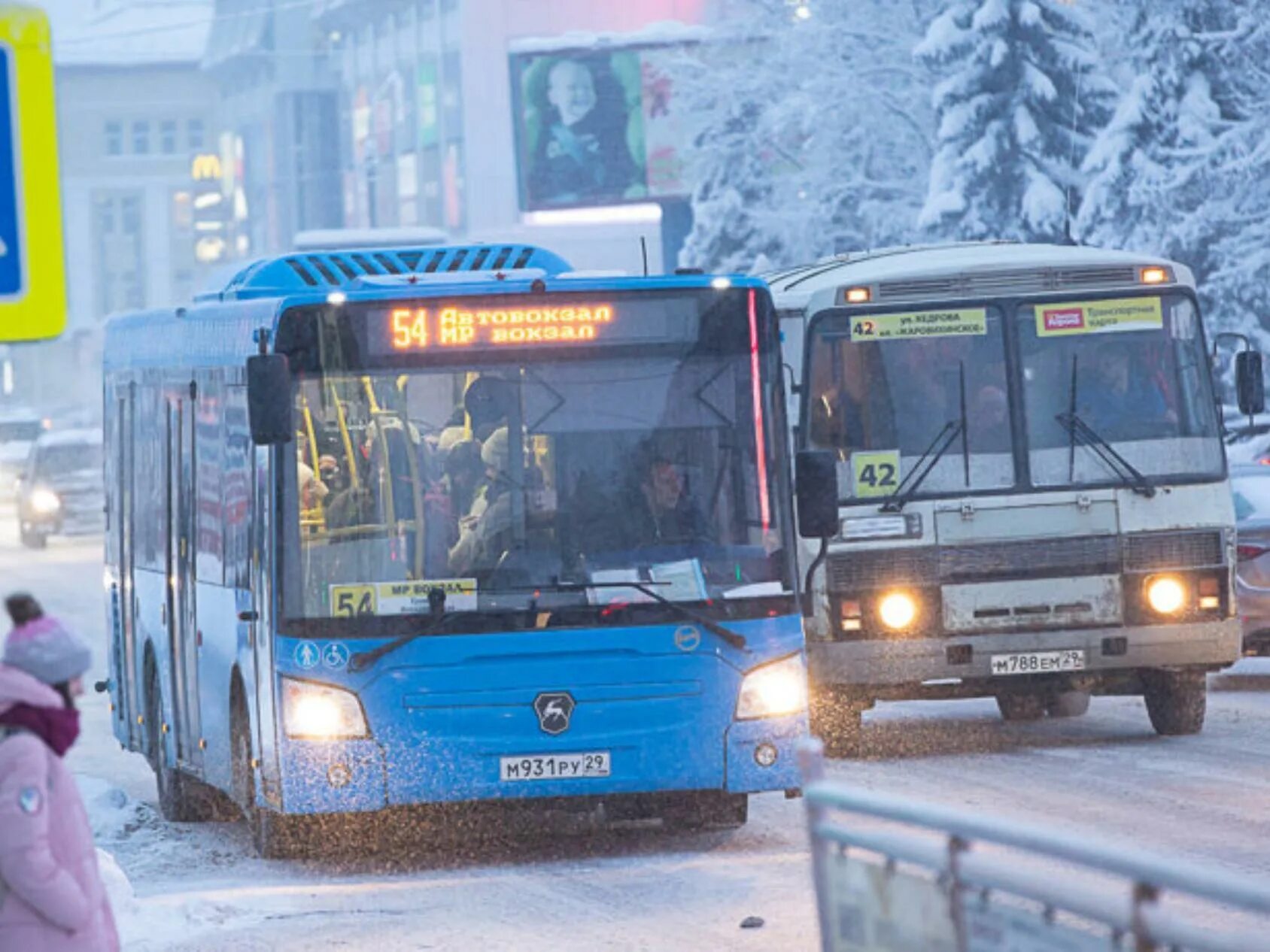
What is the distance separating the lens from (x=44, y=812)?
664 centimetres

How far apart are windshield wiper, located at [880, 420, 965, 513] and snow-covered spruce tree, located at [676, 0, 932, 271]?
38317mm

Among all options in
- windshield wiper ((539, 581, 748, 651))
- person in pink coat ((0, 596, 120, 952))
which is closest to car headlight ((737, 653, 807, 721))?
windshield wiper ((539, 581, 748, 651))

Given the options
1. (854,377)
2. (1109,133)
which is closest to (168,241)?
(1109,133)

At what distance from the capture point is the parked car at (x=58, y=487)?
2141 inches

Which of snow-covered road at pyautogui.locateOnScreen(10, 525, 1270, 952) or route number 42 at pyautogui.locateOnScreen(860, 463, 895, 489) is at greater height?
route number 42 at pyautogui.locateOnScreen(860, 463, 895, 489)

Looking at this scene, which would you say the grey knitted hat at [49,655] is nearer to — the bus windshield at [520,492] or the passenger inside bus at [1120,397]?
the bus windshield at [520,492]

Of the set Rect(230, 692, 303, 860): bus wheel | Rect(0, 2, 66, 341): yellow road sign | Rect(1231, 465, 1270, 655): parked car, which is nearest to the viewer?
Rect(0, 2, 66, 341): yellow road sign

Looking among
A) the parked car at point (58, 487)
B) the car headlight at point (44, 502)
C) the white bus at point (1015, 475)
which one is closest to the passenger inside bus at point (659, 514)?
the white bus at point (1015, 475)

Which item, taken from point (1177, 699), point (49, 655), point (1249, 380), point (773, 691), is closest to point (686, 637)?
point (773, 691)

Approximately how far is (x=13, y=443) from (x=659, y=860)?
63.3 metres

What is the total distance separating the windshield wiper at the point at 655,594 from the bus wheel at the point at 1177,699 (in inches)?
204

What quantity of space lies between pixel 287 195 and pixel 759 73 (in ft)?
223

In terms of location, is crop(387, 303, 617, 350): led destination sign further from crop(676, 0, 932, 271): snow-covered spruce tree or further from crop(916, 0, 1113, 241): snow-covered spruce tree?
crop(676, 0, 932, 271): snow-covered spruce tree

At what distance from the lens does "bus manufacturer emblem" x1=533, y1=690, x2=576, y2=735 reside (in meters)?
13.2
